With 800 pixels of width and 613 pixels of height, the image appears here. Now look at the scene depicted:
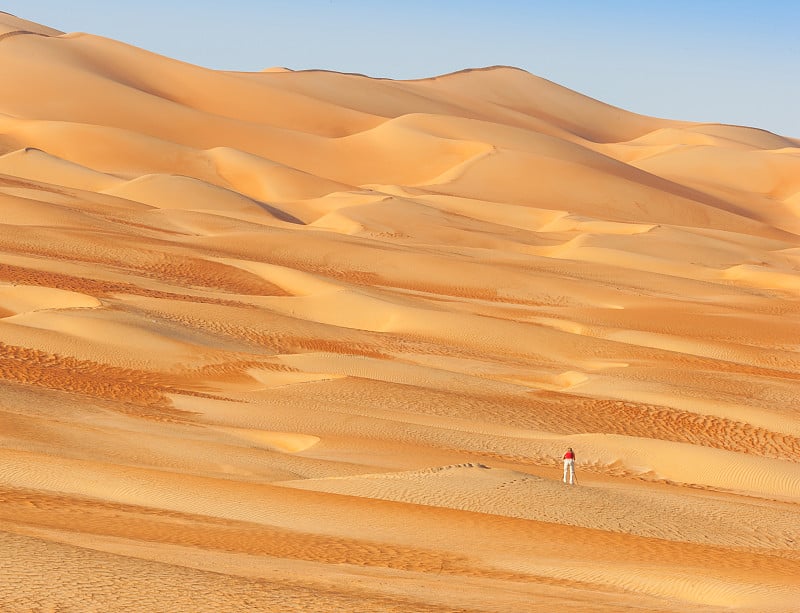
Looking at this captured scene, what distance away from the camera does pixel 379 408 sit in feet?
59.2

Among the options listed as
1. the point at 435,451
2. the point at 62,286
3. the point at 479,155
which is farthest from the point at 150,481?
the point at 479,155

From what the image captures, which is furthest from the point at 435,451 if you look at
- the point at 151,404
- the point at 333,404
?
the point at 151,404

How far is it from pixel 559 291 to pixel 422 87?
312ft

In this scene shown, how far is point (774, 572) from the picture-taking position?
10.1 m

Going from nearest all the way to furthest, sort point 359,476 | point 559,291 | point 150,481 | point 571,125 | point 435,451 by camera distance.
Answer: point 150,481
point 359,476
point 435,451
point 559,291
point 571,125

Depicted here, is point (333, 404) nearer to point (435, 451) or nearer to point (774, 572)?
point (435, 451)

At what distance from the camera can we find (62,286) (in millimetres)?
25375

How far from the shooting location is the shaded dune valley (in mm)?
8930

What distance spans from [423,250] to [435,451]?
23.7 metres

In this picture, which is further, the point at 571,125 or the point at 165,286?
the point at 571,125

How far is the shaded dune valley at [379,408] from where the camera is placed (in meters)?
8.93

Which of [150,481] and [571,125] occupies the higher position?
[571,125]

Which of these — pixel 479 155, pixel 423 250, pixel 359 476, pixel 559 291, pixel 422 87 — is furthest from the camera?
pixel 422 87

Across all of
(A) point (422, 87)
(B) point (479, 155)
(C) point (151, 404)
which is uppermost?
(A) point (422, 87)
